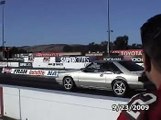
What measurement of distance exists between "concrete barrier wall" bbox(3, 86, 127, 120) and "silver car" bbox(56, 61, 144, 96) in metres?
7.29

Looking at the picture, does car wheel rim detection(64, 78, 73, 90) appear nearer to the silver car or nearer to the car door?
the silver car

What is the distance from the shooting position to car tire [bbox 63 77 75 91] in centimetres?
2011

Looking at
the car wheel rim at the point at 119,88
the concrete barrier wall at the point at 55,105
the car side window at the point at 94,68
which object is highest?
the car side window at the point at 94,68

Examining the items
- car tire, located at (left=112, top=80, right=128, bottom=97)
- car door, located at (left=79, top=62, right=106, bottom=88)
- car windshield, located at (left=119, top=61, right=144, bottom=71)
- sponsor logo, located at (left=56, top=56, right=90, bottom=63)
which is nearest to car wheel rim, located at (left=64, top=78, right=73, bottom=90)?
car door, located at (left=79, top=62, right=106, bottom=88)

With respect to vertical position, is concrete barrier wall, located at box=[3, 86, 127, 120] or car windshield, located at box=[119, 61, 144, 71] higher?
car windshield, located at box=[119, 61, 144, 71]

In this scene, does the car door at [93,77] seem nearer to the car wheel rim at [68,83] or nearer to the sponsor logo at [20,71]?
the car wheel rim at [68,83]

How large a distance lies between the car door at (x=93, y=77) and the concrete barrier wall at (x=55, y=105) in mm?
8227

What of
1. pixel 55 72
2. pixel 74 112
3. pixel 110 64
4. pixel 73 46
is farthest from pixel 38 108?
pixel 73 46

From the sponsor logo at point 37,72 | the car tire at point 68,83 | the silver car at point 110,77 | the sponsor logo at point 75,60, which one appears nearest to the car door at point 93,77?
the silver car at point 110,77

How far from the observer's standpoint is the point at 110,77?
1808 centimetres

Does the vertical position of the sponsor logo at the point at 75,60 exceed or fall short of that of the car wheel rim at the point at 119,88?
it exceeds it

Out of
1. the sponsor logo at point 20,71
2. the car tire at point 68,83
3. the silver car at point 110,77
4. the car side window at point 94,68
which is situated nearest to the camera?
the silver car at point 110,77

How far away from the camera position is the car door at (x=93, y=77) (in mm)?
18547

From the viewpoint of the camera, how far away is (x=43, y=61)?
134ft
